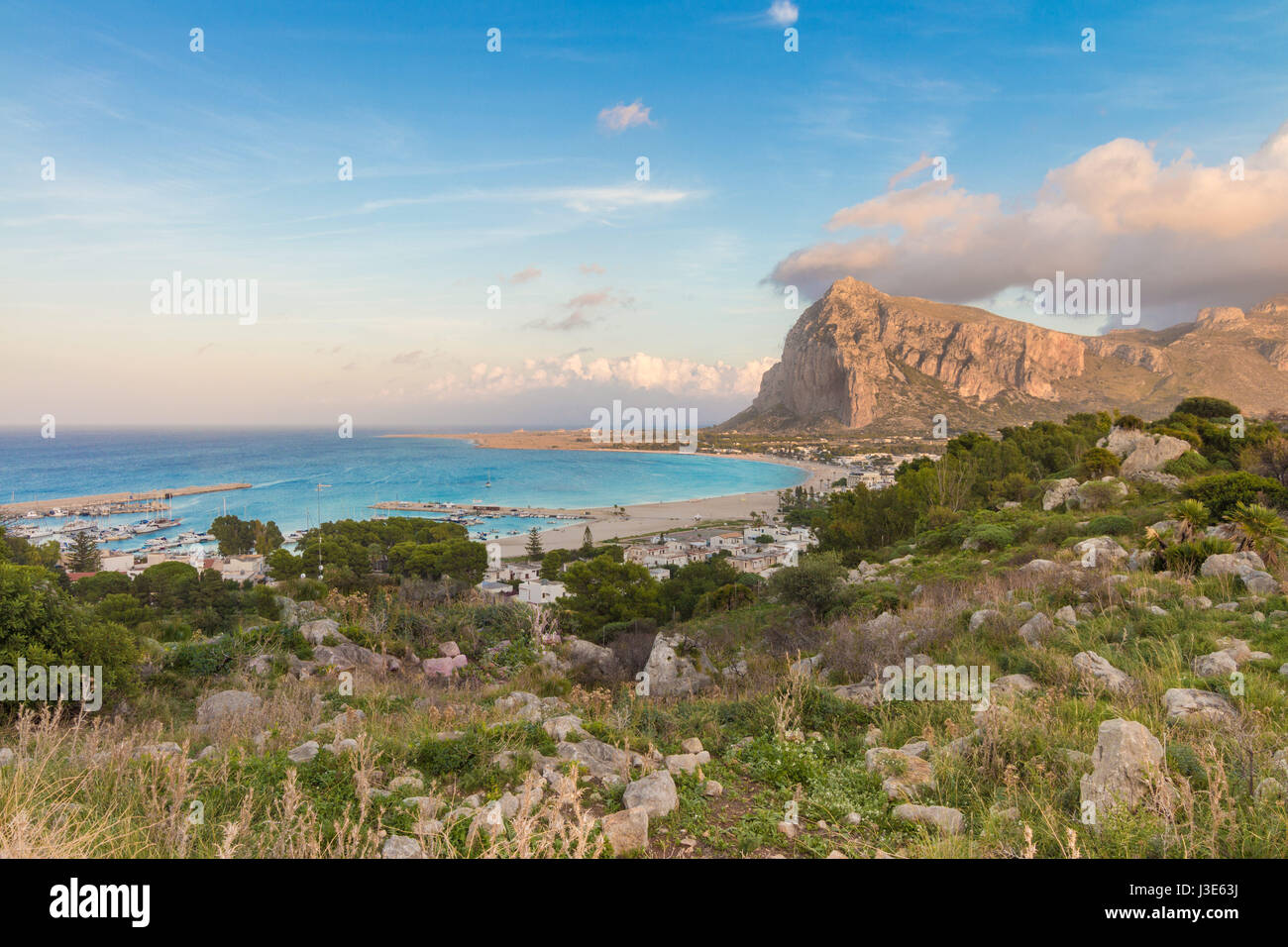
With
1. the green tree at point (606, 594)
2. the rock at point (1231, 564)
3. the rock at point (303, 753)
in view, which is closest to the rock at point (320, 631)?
the rock at point (303, 753)

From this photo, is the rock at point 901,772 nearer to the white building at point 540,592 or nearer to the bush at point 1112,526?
the bush at point 1112,526

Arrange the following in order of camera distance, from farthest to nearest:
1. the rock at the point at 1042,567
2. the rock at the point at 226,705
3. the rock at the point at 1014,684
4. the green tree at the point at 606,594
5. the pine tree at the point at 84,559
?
the pine tree at the point at 84,559
the green tree at the point at 606,594
the rock at the point at 1042,567
the rock at the point at 226,705
the rock at the point at 1014,684

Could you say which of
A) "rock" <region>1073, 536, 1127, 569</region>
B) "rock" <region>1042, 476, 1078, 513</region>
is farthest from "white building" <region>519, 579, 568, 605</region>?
"rock" <region>1042, 476, 1078, 513</region>

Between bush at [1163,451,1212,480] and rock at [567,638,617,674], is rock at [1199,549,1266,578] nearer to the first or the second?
rock at [567,638,617,674]

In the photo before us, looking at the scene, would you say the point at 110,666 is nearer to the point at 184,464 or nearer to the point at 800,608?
the point at 800,608

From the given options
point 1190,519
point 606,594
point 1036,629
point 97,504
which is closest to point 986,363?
point 606,594

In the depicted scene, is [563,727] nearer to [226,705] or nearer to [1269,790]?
[1269,790]
